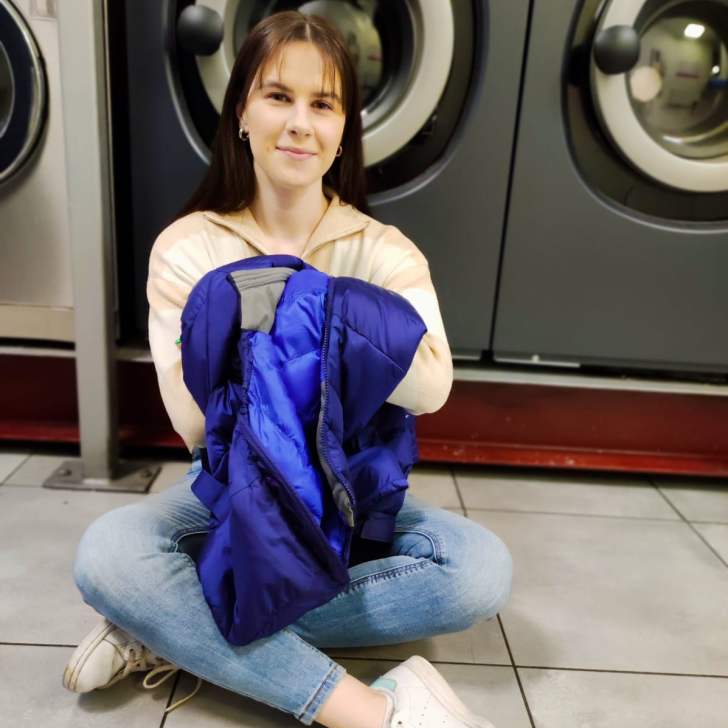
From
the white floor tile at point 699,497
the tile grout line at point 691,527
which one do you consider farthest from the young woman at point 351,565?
the white floor tile at point 699,497

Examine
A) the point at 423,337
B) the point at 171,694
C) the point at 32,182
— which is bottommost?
the point at 171,694

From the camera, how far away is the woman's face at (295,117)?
819mm

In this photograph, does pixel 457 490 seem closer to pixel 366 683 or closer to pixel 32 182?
pixel 366 683

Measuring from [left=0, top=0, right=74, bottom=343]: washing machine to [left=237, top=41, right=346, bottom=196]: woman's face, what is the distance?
0.45 m

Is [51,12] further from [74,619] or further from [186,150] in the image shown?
[74,619]

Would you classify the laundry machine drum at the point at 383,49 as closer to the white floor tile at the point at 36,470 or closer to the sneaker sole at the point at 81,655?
the white floor tile at the point at 36,470

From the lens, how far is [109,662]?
741mm

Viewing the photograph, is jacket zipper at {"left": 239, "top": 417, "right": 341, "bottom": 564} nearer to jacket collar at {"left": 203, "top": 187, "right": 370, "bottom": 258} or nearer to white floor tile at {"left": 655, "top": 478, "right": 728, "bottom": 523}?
jacket collar at {"left": 203, "top": 187, "right": 370, "bottom": 258}

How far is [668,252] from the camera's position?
119 centimetres

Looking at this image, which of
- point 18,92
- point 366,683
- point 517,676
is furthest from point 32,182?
point 517,676

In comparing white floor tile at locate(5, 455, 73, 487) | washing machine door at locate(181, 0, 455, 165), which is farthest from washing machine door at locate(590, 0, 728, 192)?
white floor tile at locate(5, 455, 73, 487)

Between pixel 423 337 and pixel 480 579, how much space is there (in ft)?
0.91

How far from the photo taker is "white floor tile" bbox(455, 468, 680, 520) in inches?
47.8

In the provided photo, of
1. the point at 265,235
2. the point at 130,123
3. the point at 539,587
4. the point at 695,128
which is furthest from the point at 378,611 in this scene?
the point at 695,128
